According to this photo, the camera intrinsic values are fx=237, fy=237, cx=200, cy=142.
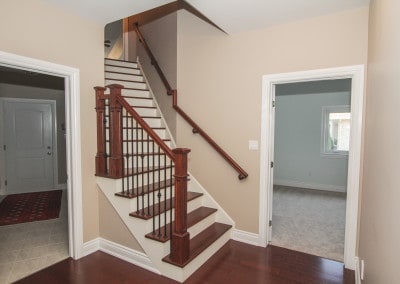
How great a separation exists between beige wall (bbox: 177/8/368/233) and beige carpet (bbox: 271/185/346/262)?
649mm

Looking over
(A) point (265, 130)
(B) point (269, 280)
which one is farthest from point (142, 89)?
(B) point (269, 280)

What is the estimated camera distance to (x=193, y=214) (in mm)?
2971

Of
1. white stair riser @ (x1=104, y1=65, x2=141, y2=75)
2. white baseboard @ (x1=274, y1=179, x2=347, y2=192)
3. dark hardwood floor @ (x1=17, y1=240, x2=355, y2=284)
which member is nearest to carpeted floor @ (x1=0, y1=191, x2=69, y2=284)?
dark hardwood floor @ (x1=17, y1=240, x2=355, y2=284)

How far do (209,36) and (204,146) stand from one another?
148 cm

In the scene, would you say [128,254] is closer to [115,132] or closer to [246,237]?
[115,132]

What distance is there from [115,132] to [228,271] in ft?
6.09

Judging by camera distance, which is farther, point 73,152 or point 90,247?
point 90,247

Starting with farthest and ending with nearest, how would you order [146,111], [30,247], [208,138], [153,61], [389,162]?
[153,61], [146,111], [208,138], [30,247], [389,162]

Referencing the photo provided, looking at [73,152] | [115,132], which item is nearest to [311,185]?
[115,132]

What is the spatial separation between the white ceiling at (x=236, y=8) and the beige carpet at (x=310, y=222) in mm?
2641

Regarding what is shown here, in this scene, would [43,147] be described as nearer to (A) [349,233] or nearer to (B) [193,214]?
(B) [193,214]

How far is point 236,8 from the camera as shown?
2318 mm

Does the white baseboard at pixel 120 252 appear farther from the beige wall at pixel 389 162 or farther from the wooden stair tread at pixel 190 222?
the beige wall at pixel 389 162

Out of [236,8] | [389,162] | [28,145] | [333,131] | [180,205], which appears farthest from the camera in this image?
[333,131]
